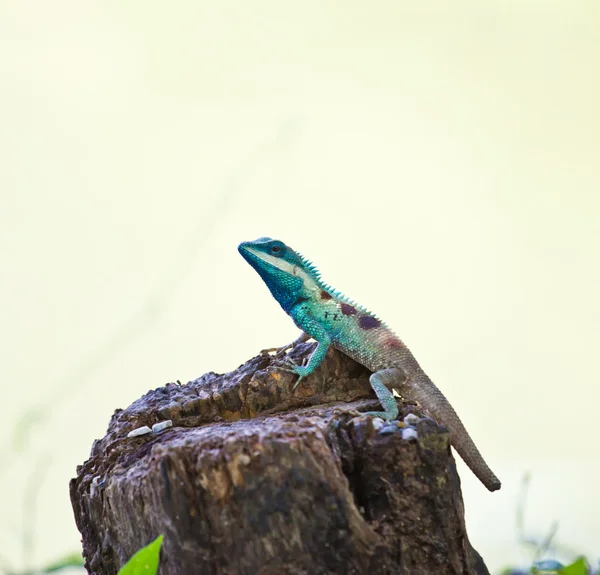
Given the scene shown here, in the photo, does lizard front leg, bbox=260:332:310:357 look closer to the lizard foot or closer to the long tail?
the long tail

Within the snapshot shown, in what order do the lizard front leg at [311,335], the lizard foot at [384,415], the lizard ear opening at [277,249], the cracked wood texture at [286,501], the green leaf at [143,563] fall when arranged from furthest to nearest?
the lizard ear opening at [277,249] → the lizard front leg at [311,335] → the lizard foot at [384,415] → the cracked wood texture at [286,501] → the green leaf at [143,563]

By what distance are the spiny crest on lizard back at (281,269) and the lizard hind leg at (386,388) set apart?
34 cm

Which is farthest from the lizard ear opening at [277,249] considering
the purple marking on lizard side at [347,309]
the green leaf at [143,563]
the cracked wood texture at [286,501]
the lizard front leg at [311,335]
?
the green leaf at [143,563]

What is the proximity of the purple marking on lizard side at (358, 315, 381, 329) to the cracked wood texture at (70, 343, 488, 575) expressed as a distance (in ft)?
2.08

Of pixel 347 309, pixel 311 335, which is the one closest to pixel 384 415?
pixel 311 335

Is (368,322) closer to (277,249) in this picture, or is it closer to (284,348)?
(284,348)

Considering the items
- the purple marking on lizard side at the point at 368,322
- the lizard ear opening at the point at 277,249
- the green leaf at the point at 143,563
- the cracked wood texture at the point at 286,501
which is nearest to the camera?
the green leaf at the point at 143,563

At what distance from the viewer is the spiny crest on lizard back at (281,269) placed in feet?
8.87

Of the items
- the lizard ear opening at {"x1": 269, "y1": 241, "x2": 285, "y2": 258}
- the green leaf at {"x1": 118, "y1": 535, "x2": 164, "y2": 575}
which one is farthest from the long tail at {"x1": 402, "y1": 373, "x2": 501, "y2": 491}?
the green leaf at {"x1": 118, "y1": 535, "x2": 164, "y2": 575}

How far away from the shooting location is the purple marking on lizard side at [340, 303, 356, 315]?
269 centimetres

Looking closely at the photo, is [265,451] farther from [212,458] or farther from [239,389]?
[239,389]

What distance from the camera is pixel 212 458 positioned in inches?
63.8

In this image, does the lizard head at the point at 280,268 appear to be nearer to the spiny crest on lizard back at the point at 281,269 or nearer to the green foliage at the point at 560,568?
the spiny crest on lizard back at the point at 281,269

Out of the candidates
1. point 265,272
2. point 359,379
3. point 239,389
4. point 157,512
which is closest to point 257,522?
point 157,512
